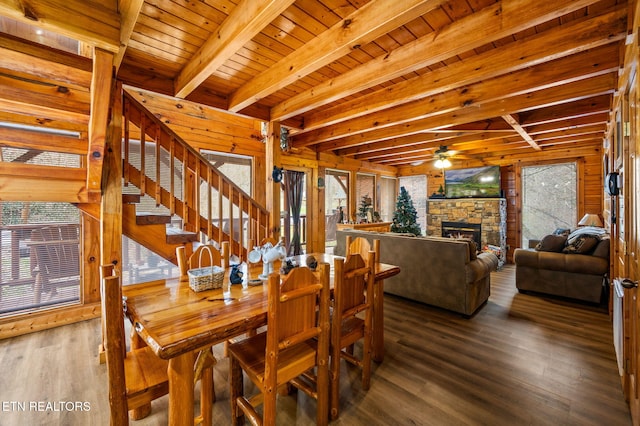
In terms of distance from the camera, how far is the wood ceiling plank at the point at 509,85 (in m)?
2.36

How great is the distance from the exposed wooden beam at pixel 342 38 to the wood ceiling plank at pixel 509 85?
1.78m

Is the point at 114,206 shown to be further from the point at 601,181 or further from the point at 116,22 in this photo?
the point at 601,181

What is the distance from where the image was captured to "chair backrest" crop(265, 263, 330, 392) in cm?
131

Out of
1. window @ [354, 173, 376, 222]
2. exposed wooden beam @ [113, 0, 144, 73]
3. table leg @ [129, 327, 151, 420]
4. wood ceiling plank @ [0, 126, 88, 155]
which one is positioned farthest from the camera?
window @ [354, 173, 376, 222]

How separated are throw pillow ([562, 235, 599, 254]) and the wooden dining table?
416 cm

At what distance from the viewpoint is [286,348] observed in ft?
4.85

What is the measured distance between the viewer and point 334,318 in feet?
5.53

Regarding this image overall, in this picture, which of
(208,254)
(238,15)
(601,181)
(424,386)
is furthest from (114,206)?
(601,181)

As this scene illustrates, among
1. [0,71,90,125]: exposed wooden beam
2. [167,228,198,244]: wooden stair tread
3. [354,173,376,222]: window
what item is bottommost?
[167,228,198,244]: wooden stair tread

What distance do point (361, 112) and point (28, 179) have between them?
331 cm

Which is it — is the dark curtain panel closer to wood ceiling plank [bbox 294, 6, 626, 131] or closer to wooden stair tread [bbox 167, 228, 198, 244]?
wood ceiling plank [bbox 294, 6, 626, 131]

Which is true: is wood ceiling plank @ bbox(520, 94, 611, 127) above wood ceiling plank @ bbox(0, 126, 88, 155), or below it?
above

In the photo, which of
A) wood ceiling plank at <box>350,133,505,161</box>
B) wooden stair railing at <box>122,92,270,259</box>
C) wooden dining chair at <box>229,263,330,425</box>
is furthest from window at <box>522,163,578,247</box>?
wooden dining chair at <box>229,263,330,425</box>

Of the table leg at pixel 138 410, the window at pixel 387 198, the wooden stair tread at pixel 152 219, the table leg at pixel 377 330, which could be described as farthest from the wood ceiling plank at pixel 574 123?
the table leg at pixel 138 410
